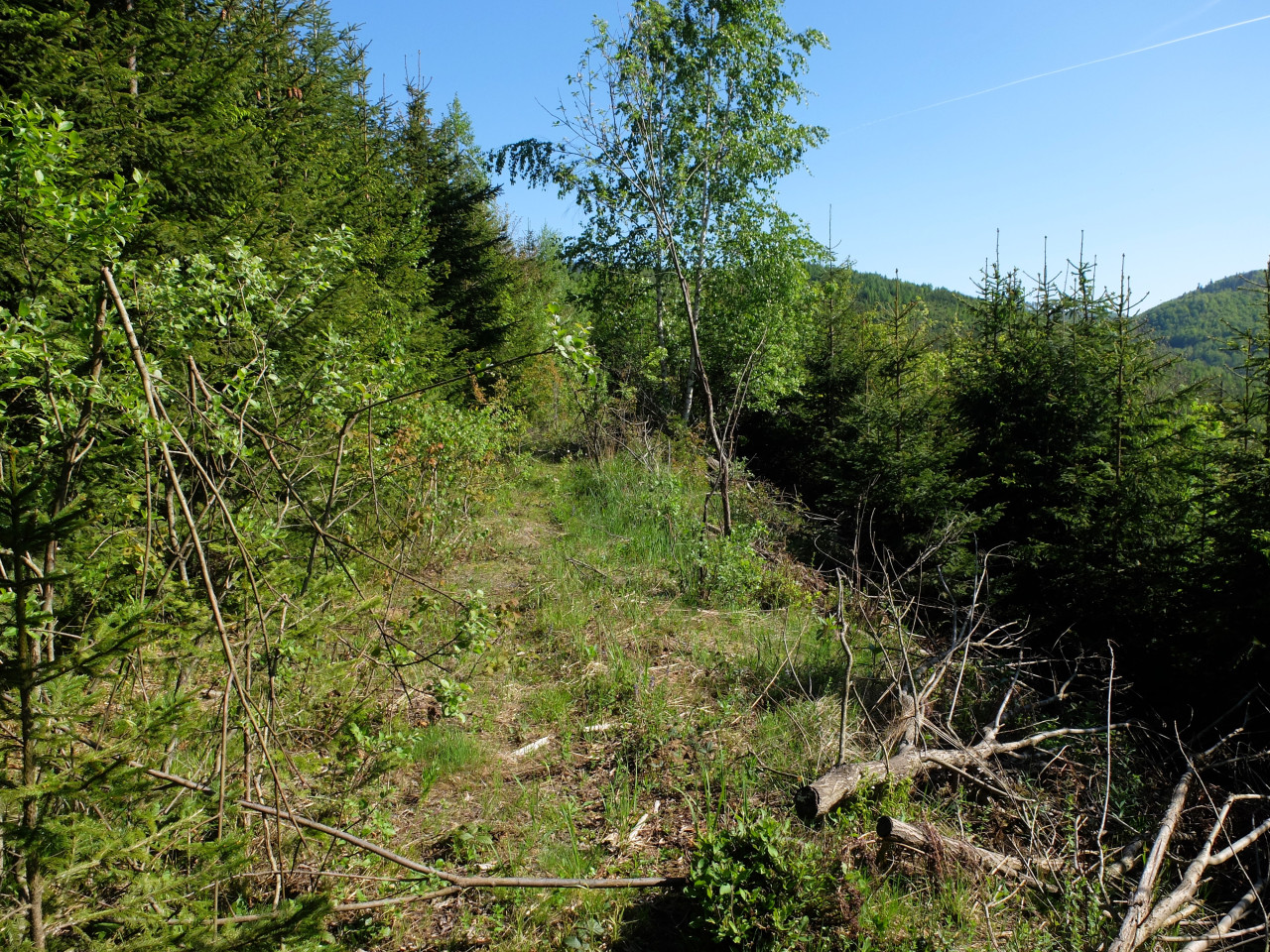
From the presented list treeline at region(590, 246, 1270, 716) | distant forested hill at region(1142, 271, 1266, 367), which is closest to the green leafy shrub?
treeline at region(590, 246, 1270, 716)

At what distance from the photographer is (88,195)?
1.91m

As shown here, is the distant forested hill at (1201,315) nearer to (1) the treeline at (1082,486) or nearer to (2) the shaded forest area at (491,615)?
(1) the treeline at (1082,486)

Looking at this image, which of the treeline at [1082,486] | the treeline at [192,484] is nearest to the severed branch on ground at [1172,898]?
the treeline at [1082,486]

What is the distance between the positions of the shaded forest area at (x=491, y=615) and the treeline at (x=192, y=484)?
0.03 meters

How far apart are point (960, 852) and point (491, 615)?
2.50 metres

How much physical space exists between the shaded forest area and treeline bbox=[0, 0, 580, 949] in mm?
31

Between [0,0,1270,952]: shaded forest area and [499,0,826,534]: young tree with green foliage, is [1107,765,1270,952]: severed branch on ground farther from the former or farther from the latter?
[499,0,826,534]: young tree with green foliage

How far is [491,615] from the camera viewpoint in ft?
9.68

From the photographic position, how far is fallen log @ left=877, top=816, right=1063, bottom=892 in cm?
309

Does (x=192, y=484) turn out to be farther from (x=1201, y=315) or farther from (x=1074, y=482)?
(x=1201, y=315)

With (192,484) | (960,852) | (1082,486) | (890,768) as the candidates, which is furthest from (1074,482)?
(192,484)

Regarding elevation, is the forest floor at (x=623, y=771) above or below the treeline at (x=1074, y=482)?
below

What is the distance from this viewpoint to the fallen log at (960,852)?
3092mm

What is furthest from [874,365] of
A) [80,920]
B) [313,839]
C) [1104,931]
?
[80,920]
